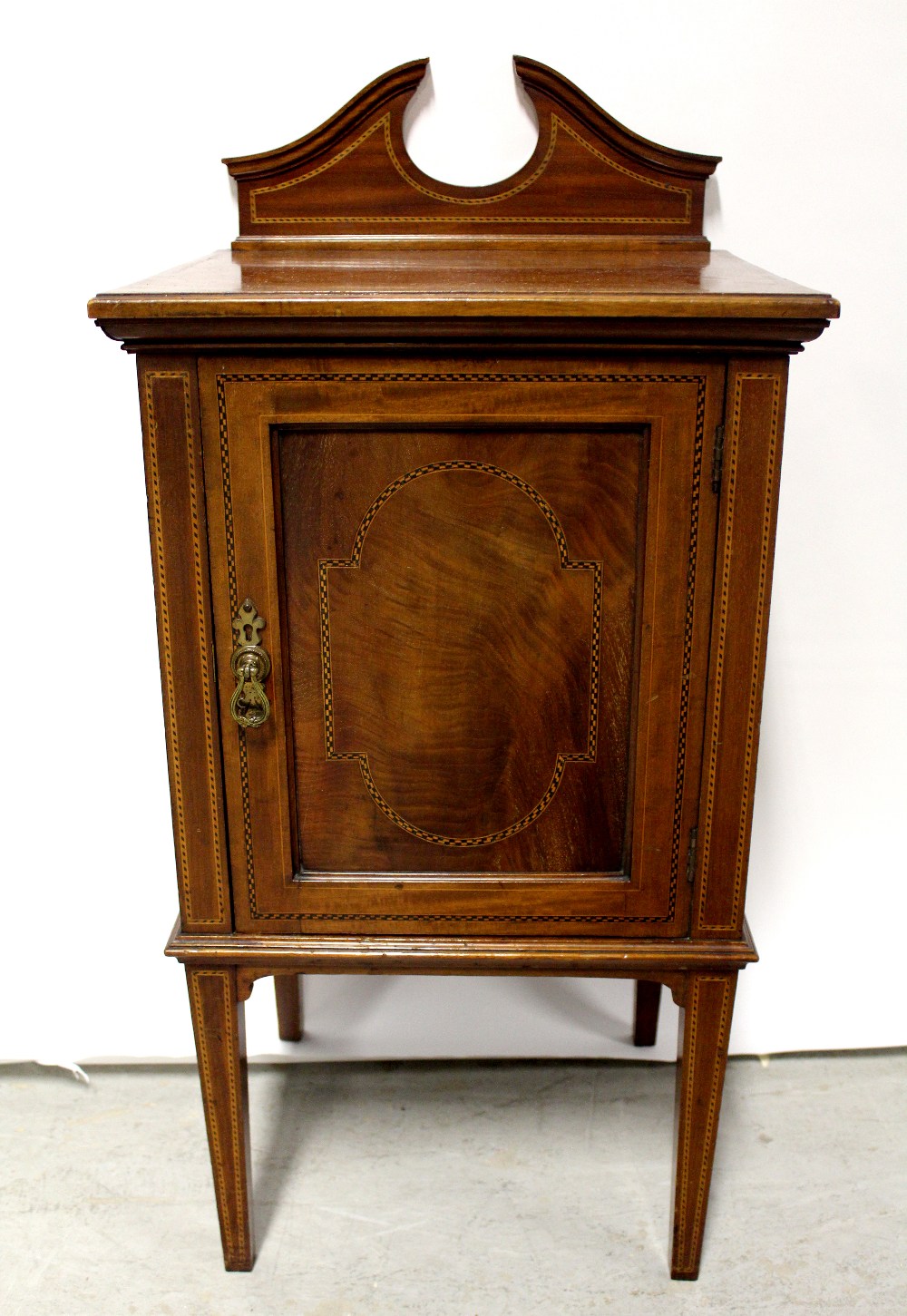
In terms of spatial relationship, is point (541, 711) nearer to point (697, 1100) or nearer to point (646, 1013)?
point (697, 1100)

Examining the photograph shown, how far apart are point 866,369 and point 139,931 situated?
4.35 ft

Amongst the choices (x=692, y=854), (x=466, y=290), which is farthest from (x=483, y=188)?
(x=692, y=854)

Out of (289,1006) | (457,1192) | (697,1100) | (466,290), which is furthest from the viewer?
(289,1006)

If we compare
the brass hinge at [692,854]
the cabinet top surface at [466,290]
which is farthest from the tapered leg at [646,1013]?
the cabinet top surface at [466,290]

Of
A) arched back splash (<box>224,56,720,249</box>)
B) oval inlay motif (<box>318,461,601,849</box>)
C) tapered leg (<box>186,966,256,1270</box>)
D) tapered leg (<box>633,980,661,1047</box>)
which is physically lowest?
tapered leg (<box>633,980,661,1047</box>)

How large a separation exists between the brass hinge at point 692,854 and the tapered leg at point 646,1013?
24.2 inches

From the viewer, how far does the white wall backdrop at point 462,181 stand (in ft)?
4.96

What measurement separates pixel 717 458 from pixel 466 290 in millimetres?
278

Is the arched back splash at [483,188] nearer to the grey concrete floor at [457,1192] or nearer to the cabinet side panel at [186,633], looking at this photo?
the cabinet side panel at [186,633]

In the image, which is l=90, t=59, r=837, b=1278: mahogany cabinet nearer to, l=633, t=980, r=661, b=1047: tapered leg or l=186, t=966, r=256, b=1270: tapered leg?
l=186, t=966, r=256, b=1270: tapered leg

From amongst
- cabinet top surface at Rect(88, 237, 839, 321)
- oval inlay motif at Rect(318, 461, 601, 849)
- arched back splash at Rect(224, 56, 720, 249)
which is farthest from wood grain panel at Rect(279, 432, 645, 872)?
arched back splash at Rect(224, 56, 720, 249)

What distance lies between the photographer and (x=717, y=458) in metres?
1.13

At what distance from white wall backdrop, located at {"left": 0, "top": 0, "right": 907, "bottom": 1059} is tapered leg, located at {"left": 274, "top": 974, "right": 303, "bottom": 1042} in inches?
1.2

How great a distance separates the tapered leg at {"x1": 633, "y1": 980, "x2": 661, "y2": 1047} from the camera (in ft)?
6.02
